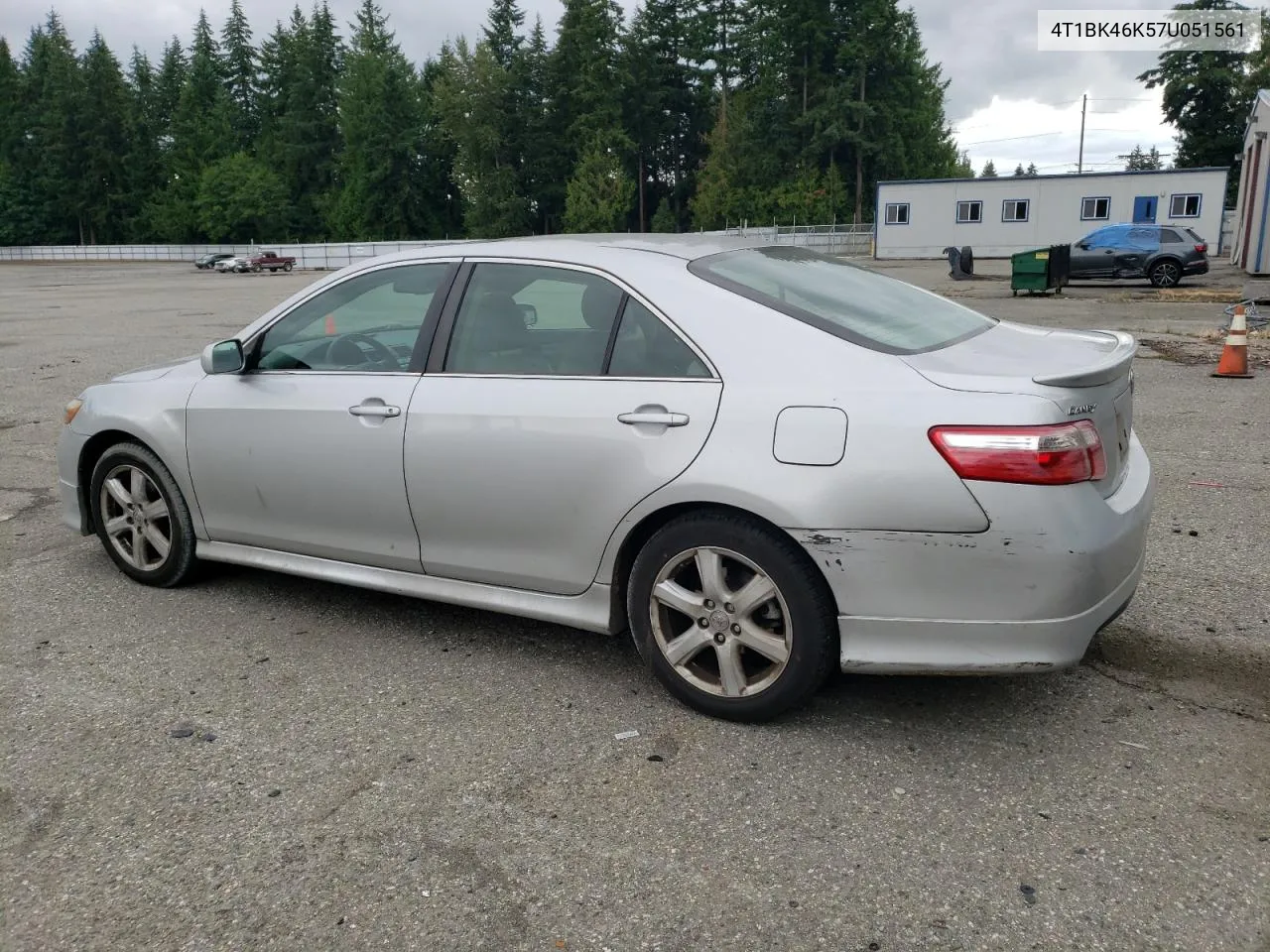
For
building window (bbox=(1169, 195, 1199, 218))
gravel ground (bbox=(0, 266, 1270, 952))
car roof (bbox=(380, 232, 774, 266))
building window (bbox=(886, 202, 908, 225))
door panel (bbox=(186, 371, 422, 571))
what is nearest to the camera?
gravel ground (bbox=(0, 266, 1270, 952))

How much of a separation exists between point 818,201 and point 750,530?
2601 inches

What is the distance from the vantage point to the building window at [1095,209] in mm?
39500

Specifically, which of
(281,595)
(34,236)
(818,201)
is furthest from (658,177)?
(281,595)

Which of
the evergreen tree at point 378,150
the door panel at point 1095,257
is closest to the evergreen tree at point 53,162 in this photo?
the evergreen tree at point 378,150

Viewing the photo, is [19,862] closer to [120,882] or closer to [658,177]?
[120,882]

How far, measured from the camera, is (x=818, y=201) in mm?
65812

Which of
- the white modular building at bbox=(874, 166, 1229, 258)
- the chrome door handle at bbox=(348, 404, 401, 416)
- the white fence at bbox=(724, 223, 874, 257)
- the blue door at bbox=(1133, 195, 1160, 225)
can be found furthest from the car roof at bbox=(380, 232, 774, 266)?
the white fence at bbox=(724, 223, 874, 257)

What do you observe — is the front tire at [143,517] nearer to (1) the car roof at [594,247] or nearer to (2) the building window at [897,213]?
(1) the car roof at [594,247]

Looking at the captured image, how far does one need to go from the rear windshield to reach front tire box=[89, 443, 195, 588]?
2600mm

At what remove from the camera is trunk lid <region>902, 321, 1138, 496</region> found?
2.97 meters

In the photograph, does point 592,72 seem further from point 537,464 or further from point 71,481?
point 537,464

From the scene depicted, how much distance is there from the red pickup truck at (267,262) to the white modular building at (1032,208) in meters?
29.3

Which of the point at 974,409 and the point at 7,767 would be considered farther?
the point at 7,767

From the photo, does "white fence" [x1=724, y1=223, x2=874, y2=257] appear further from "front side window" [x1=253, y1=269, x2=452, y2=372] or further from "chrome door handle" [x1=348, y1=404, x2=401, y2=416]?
"chrome door handle" [x1=348, y1=404, x2=401, y2=416]
